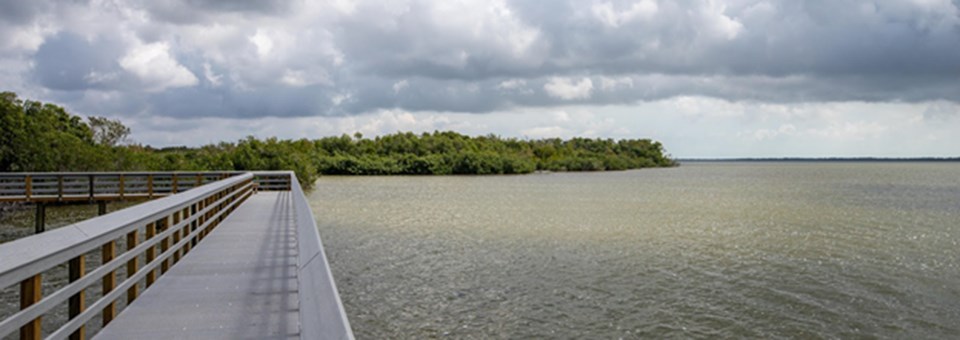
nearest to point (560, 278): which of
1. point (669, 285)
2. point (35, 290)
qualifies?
point (669, 285)

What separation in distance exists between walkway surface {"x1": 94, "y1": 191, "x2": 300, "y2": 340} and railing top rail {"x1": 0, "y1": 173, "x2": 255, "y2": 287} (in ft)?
2.61

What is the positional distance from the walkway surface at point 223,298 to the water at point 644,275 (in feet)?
8.48

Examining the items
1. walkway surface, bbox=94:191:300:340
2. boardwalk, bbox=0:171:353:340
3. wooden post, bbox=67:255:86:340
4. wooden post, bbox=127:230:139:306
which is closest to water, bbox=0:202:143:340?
boardwalk, bbox=0:171:353:340

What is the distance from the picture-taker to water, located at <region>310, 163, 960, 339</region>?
34.2 feet

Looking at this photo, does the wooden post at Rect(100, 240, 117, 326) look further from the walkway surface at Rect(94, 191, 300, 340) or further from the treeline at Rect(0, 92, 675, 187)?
the treeline at Rect(0, 92, 675, 187)

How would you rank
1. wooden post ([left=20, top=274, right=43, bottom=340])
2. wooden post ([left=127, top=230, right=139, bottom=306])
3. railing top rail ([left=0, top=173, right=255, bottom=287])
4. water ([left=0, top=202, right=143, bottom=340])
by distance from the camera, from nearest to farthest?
1. railing top rail ([left=0, top=173, right=255, bottom=287])
2. wooden post ([left=20, top=274, right=43, bottom=340])
3. wooden post ([left=127, top=230, right=139, bottom=306])
4. water ([left=0, top=202, right=143, bottom=340])

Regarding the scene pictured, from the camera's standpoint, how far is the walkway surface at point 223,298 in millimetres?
4899

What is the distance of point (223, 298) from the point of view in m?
5.96

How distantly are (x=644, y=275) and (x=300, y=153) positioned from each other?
2065 inches

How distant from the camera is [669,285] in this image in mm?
13180

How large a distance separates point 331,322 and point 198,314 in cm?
365

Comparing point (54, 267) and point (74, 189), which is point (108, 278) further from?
point (74, 189)

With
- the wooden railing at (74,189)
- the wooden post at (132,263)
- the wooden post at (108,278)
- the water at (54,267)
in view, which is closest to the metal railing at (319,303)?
the water at (54,267)

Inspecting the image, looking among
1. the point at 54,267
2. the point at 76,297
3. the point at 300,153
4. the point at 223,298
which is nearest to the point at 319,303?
the point at 76,297
